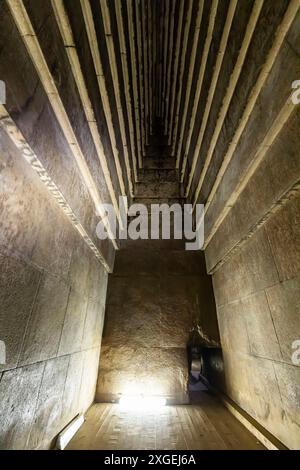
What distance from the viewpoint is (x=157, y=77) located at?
20.9 feet

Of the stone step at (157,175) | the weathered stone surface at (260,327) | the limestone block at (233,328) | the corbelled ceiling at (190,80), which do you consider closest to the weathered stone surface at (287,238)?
the weathered stone surface at (260,327)

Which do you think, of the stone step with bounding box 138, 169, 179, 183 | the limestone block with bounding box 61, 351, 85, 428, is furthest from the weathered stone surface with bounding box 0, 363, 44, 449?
the stone step with bounding box 138, 169, 179, 183

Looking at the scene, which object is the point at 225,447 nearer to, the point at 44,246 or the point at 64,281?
the point at 64,281

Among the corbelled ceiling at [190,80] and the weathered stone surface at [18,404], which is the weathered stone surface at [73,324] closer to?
the weathered stone surface at [18,404]

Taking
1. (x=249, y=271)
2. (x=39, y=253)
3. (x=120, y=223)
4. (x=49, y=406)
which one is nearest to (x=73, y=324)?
(x=49, y=406)

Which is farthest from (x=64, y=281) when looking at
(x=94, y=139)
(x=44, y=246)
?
(x=94, y=139)

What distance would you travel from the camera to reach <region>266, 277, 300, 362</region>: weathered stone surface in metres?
1.95

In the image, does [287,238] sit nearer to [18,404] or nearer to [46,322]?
[46,322]

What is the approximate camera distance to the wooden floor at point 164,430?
2.30 meters

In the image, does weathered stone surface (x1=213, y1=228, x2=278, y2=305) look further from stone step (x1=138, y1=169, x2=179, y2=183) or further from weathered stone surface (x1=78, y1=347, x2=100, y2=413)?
stone step (x1=138, y1=169, x2=179, y2=183)

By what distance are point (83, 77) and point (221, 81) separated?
183cm

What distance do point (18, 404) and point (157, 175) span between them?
18.2ft

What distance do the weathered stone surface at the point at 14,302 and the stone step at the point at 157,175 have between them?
4625mm

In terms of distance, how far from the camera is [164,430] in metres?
2.62
